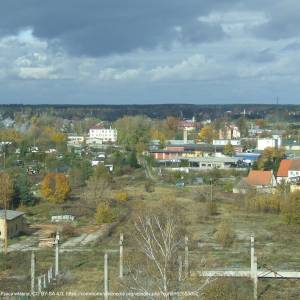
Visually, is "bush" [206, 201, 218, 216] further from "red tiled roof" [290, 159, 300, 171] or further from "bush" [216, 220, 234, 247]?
"red tiled roof" [290, 159, 300, 171]

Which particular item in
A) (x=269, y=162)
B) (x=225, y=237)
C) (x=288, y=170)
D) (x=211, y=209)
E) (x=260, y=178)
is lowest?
(x=211, y=209)

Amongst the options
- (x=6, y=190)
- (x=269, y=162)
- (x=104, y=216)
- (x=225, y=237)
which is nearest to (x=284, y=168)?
(x=269, y=162)

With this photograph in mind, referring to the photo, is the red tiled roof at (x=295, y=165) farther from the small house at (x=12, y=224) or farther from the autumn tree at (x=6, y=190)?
the small house at (x=12, y=224)

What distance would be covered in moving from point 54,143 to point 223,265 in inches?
1399

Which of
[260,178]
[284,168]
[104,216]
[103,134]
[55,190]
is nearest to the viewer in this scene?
[104,216]

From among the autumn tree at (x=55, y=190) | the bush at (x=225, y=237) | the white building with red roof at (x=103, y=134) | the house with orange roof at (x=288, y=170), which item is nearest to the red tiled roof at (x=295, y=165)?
the house with orange roof at (x=288, y=170)

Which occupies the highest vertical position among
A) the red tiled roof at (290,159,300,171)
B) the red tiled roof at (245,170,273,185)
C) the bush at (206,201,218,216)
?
the red tiled roof at (290,159,300,171)

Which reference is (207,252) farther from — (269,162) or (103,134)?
(103,134)

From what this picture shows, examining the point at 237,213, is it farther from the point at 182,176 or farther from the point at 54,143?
the point at 54,143

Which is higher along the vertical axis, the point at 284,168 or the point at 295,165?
the point at 295,165

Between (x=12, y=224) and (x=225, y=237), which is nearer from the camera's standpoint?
(x=225, y=237)

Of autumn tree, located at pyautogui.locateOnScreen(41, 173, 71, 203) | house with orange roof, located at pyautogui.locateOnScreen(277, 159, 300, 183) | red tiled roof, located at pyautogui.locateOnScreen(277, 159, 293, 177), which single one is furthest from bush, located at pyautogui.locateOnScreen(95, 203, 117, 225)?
red tiled roof, located at pyautogui.locateOnScreen(277, 159, 293, 177)

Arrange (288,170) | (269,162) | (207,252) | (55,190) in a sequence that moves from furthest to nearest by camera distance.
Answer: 1. (269,162)
2. (288,170)
3. (55,190)
4. (207,252)

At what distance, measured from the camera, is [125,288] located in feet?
29.9
